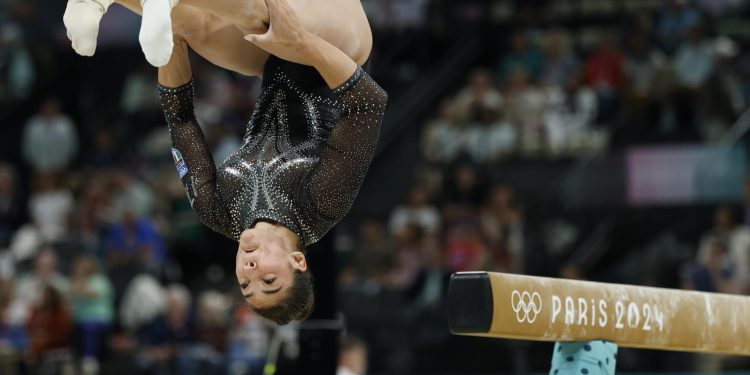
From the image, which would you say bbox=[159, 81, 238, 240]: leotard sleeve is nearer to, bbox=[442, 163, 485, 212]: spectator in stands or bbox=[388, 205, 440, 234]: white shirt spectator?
bbox=[388, 205, 440, 234]: white shirt spectator

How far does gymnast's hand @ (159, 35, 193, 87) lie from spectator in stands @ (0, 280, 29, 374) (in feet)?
19.4

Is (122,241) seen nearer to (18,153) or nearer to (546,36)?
(18,153)

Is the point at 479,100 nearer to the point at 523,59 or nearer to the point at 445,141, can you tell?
the point at 445,141

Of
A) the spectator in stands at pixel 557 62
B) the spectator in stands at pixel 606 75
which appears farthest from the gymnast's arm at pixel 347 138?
the spectator in stands at pixel 557 62

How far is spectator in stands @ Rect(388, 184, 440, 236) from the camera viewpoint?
11.4m

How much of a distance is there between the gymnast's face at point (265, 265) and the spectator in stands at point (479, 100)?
26.8 feet

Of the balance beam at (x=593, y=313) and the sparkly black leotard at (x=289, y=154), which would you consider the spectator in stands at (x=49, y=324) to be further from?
the balance beam at (x=593, y=313)

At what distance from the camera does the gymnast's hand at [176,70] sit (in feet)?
15.0

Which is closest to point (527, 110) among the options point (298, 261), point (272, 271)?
point (298, 261)

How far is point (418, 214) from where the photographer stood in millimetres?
11484

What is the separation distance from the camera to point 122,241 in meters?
11.5

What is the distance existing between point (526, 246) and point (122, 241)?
149 inches

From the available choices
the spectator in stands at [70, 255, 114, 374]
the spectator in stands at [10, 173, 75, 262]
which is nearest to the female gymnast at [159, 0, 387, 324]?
the spectator in stands at [70, 255, 114, 374]

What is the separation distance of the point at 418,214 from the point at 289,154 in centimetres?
714
